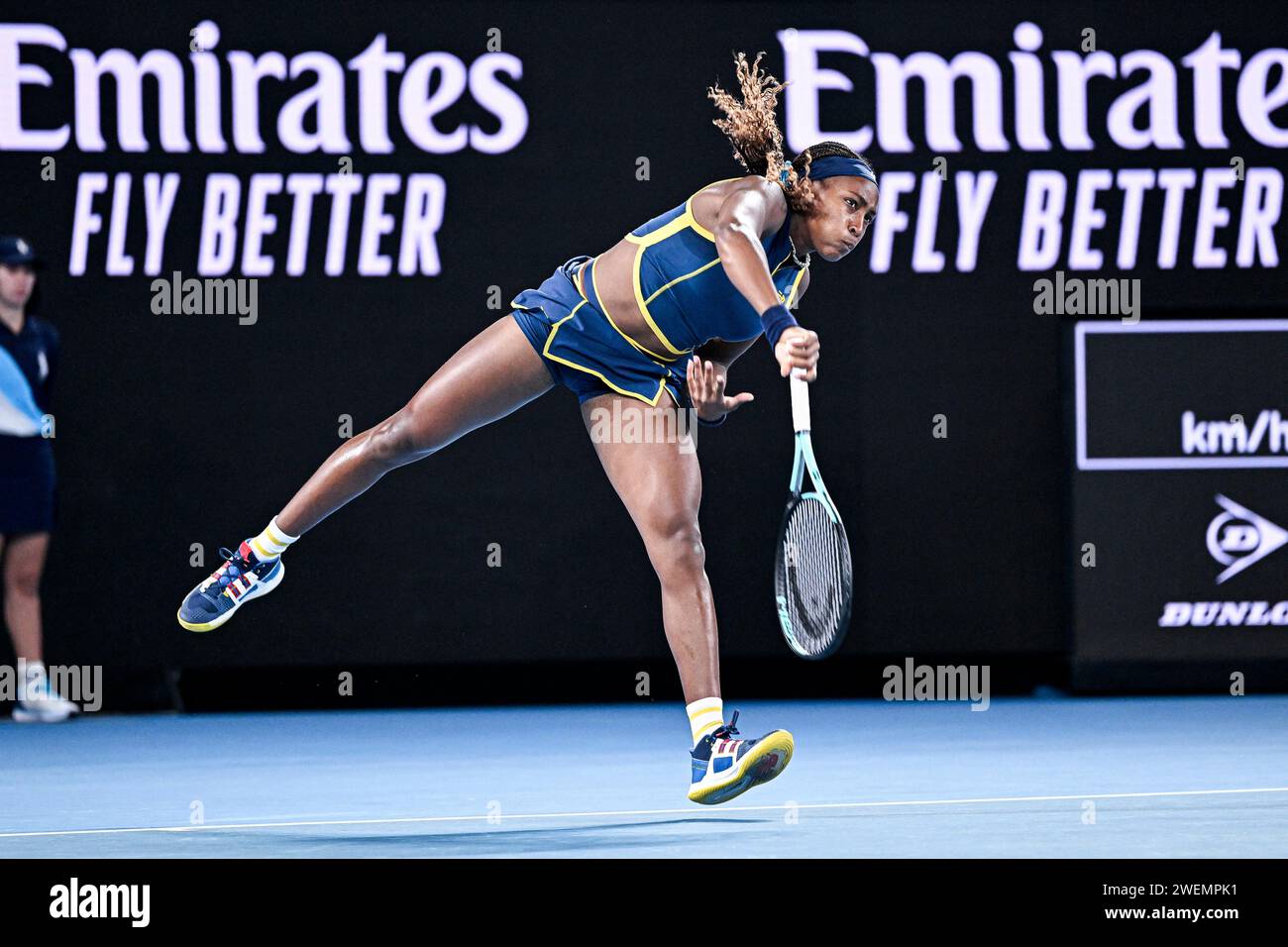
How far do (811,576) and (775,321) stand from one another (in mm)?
935

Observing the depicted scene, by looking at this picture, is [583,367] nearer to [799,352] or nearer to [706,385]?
[706,385]

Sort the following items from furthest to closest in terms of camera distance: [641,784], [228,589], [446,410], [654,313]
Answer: [641,784] < [228,589] < [446,410] < [654,313]

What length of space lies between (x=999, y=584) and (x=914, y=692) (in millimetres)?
640

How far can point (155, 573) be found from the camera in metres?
9.30

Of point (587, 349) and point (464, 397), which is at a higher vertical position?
point (587, 349)

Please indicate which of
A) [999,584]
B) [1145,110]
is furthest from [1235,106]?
[999,584]

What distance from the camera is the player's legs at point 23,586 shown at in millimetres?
8922

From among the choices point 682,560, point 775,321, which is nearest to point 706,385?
point 682,560

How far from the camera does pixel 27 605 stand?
893 centimetres

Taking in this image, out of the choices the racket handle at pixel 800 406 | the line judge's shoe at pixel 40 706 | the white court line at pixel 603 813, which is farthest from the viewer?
the line judge's shoe at pixel 40 706

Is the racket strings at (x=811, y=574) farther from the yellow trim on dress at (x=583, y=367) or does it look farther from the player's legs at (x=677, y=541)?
the yellow trim on dress at (x=583, y=367)

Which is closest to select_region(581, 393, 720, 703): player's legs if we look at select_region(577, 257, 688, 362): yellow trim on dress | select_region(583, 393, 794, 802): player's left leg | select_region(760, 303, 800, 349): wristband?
select_region(583, 393, 794, 802): player's left leg

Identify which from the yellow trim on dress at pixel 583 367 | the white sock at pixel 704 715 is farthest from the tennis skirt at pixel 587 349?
the white sock at pixel 704 715

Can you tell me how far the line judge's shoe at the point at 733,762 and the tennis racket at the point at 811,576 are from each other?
26cm
